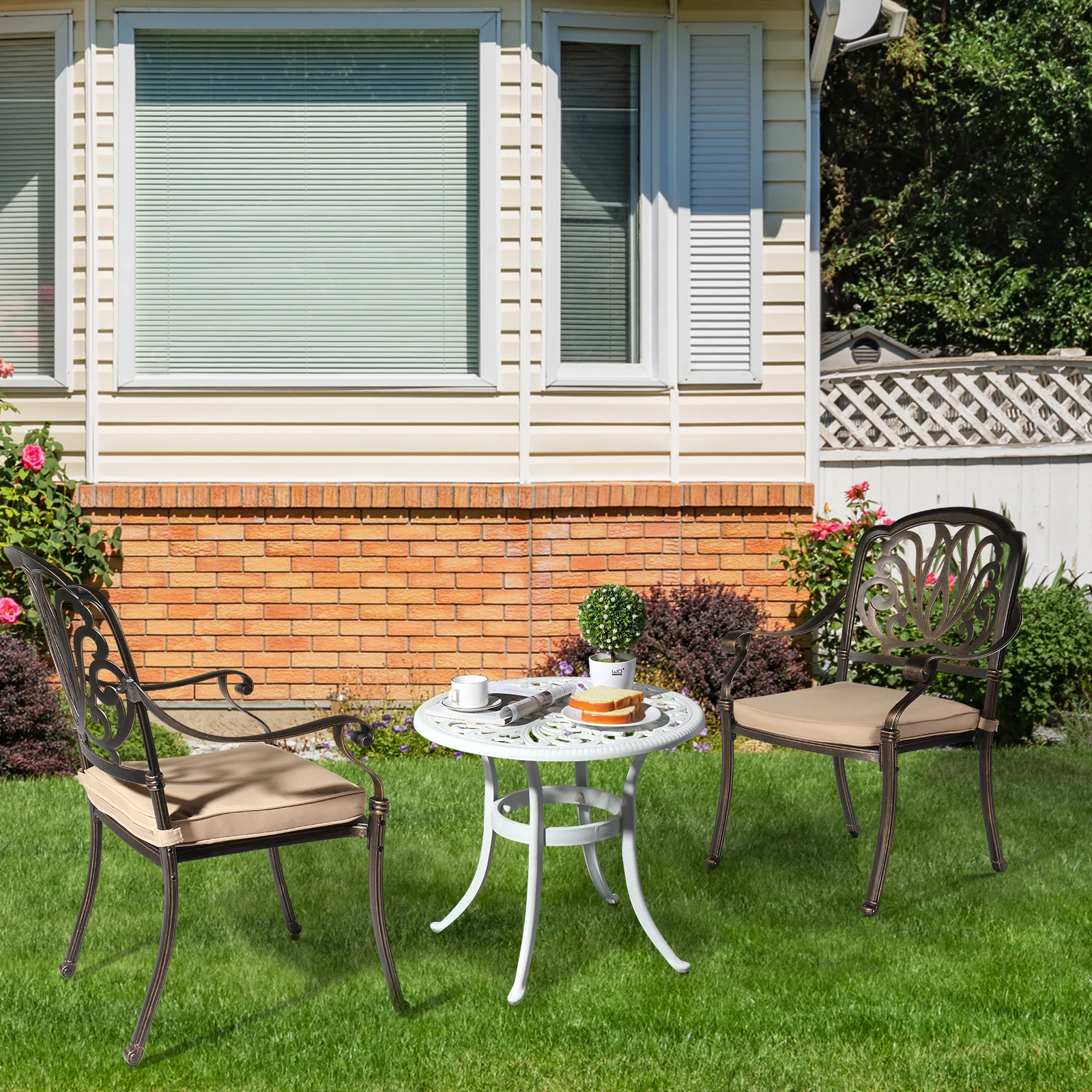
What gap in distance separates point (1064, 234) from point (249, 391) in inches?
554

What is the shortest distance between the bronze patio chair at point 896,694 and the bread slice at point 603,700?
80cm

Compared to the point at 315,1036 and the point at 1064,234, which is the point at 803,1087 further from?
the point at 1064,234

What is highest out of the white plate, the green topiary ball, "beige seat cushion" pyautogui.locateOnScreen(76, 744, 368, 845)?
the green topiary ball

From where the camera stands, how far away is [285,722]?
6457 mm

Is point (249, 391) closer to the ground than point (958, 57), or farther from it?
closer to the ground

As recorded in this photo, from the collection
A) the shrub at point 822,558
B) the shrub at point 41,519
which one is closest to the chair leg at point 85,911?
the shrub at point 41,519

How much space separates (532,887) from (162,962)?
3.11 ft

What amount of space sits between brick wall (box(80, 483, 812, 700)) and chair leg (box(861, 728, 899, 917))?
2875 mm

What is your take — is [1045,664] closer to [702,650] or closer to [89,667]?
[702,650]

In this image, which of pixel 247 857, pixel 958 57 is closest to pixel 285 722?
pixel 247 857

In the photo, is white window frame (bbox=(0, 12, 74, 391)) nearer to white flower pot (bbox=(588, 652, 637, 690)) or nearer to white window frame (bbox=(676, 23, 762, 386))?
white window frame (bbox=(676, 23, 762, 386))

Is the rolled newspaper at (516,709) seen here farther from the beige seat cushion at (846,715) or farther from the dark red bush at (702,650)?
the dark red bush at (702,650)

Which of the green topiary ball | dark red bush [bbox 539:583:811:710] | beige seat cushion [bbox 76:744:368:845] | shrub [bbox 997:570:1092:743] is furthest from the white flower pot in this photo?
shrub [bbox 997:570:1092:743]

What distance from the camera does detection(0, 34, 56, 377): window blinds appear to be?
6461 mm
